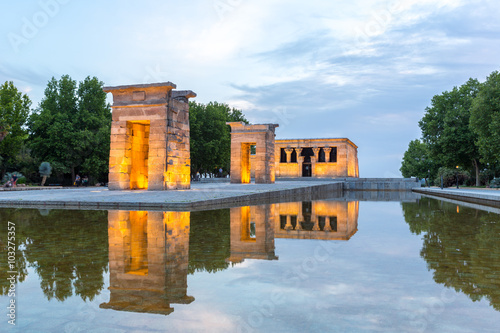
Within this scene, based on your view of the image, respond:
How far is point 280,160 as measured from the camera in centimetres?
6331

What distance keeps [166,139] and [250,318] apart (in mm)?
18768

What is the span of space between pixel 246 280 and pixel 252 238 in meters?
2.97

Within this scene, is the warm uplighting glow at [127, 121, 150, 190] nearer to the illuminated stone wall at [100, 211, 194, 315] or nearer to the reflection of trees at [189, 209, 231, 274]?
the reflection of trees at [189, 209, 231, 274]

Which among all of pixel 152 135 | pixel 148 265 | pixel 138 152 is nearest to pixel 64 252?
pixel 148 265

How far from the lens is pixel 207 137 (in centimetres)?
4872

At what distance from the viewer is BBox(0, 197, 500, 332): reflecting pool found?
3088 millimetres

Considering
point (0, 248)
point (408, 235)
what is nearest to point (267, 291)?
point (0, 248)

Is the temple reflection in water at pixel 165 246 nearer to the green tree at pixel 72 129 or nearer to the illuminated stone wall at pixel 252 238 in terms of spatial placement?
the illuminated stone wall at pixel 252 238

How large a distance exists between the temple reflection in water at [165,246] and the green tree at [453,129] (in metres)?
38.7

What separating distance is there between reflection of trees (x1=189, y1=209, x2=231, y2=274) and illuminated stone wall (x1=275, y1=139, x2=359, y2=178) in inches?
2022

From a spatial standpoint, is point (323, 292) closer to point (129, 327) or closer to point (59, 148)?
point (129, 327)

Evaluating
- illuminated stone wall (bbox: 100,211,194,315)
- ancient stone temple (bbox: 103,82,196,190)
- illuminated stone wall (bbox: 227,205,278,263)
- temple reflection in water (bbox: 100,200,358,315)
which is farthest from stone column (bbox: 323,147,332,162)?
illuminated stone wall (bbox: 100,211,194,315)

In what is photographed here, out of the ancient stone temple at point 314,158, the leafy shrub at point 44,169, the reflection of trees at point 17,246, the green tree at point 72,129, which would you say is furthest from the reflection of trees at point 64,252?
the ancient stone temple at point 314,158

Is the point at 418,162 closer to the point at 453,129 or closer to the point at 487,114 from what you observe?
the point at 453,129
